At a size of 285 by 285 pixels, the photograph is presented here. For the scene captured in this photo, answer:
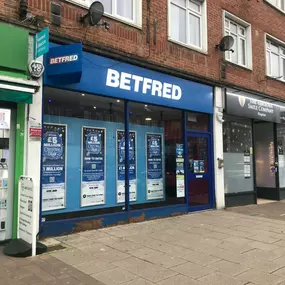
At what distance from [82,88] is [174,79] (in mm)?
3061

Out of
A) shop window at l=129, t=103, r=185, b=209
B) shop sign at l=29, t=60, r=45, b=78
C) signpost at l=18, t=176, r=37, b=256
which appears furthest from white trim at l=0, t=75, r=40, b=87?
shop window at l=129, t=103, r=185, b=209

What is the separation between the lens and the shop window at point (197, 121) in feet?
32.8

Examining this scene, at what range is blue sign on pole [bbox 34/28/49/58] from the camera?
5961mm

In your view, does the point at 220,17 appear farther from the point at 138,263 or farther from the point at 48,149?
the point at 138,263

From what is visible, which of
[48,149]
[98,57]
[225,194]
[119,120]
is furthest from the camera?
[225,194]

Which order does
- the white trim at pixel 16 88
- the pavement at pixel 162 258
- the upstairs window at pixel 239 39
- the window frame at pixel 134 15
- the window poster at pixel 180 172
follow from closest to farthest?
the pavement at pixel 162 258 < the white trim at pixel 16 88 < the window frame at pixel 134 15 < the window poster at pixel 180 172 < the upstairs window at pixel 239 39

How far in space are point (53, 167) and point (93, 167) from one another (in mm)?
1027

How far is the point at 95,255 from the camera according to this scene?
18.6 feet

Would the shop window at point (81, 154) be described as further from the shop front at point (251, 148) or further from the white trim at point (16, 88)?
the shop front at point (251, 148)

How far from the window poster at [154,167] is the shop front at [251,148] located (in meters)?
2.75

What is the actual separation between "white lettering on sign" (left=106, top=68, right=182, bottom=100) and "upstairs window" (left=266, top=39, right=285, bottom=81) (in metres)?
5.83

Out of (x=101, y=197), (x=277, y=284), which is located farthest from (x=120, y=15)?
(x=277, y=284)

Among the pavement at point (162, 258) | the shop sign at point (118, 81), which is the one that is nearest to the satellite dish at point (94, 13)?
the shop sign at point (118, 81)

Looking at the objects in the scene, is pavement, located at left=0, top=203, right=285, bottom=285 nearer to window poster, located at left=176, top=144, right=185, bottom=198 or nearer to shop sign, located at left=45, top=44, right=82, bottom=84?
window poster, located at left=176, top=144, right=185, bottom=198
